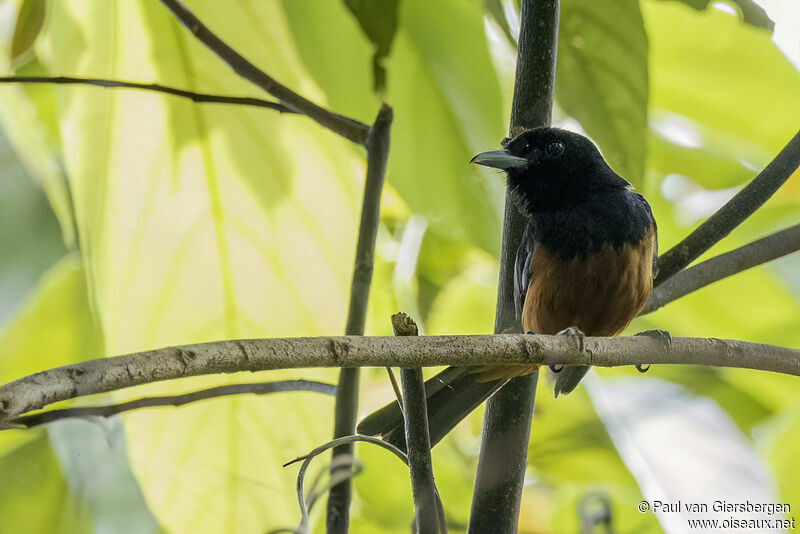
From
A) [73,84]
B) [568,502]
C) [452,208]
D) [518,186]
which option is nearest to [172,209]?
[73,84]

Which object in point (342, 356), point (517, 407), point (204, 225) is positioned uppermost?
point (204, 225)

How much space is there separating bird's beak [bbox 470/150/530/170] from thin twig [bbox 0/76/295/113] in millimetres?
274

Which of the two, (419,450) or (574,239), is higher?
(574,239)

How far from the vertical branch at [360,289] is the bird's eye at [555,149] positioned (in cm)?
35

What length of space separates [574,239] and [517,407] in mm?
358

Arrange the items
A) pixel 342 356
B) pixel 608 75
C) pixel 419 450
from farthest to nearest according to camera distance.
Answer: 1. pixel 608 75
2. pixel 419 450
3. pixel 342 356

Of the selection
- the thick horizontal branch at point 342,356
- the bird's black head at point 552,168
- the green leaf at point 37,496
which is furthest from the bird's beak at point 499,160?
the green leaf at point 37,496

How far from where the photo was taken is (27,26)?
77 cm

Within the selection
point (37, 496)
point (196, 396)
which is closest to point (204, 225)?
point (196, 396)

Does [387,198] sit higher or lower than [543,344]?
higher

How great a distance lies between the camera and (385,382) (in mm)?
1141

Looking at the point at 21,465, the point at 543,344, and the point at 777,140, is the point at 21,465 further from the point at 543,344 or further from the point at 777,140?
the point at 777,140

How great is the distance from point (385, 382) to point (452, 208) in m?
0.31

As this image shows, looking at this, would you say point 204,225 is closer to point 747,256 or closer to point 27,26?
point 27,26
